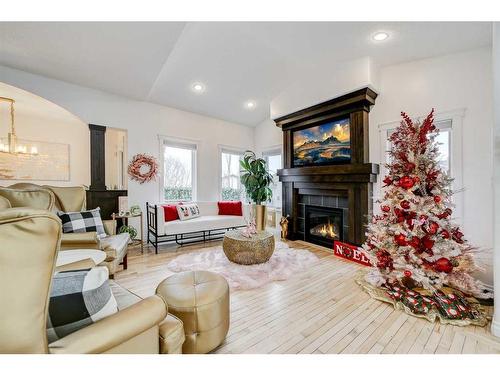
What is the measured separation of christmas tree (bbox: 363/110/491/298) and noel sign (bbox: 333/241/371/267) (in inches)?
29.3

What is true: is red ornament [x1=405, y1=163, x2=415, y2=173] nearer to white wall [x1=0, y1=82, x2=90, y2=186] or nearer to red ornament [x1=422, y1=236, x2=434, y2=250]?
red ornament [x1=422, y1=236, x2=434, y2=250]

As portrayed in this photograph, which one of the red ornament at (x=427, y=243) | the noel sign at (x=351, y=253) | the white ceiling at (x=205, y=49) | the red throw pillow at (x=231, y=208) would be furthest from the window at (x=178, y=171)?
the red ornament at (x=427, y=243)

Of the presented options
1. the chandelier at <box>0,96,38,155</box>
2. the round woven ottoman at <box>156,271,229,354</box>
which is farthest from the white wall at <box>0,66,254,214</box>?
the round woven ottoman at <box>156,271,229,354</box>

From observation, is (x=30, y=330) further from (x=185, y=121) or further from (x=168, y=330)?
(x=185, y=121)

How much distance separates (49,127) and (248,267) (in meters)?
5.11

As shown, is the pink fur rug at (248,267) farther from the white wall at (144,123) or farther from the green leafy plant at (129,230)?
the white wall at (144,123)

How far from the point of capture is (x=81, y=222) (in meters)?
2.78

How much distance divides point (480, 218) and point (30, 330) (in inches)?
159

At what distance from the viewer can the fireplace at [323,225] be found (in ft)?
13.4

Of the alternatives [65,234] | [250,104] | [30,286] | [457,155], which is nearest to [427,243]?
[457,155]

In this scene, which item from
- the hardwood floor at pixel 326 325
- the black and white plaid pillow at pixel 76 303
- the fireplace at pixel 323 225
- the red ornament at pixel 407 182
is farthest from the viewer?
the fireplace at pixel 323 225

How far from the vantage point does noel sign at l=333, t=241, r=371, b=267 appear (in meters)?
3.32

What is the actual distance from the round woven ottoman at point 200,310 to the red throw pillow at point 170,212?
8.58 ft
